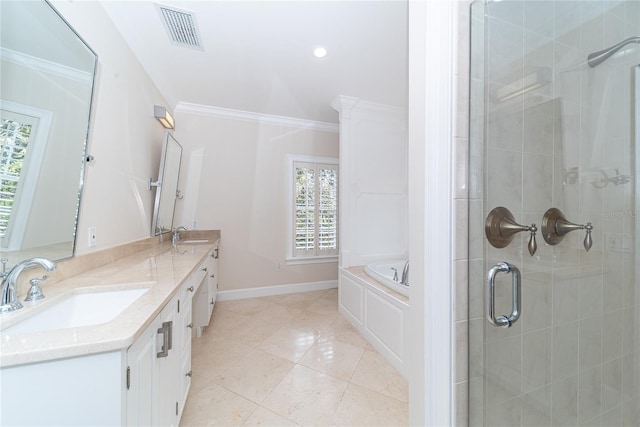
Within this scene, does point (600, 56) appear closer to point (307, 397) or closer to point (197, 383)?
point (307, 397)

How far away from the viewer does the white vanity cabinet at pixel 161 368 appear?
76cm

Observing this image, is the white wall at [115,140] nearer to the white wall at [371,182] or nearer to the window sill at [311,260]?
the window sill at [311,260]

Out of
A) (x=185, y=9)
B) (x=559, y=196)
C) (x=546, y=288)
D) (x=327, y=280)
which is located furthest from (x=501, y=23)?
(x=327, y=280)

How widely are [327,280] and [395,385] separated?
2184 millimetres

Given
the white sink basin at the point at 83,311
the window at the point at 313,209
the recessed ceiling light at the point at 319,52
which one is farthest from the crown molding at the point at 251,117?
the white sink basin at the point at 83,311

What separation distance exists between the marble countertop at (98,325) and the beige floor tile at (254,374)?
35.6 inches

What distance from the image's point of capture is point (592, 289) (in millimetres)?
1035

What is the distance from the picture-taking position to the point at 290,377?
1787mm

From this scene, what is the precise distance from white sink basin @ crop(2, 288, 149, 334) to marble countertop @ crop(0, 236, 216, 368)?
0.02m

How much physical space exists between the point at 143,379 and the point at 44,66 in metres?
1.39

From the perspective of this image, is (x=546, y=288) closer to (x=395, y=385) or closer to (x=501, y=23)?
(x=501, y=23)

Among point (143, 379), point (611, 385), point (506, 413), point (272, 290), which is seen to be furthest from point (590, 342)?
point (272, 290)

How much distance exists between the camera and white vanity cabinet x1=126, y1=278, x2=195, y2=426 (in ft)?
2.50

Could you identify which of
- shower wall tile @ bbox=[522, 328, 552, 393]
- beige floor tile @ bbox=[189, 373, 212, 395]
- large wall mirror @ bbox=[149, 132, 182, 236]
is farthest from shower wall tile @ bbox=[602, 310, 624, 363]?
large wall mirror @ bbox=[149, 132, 182, 236]
